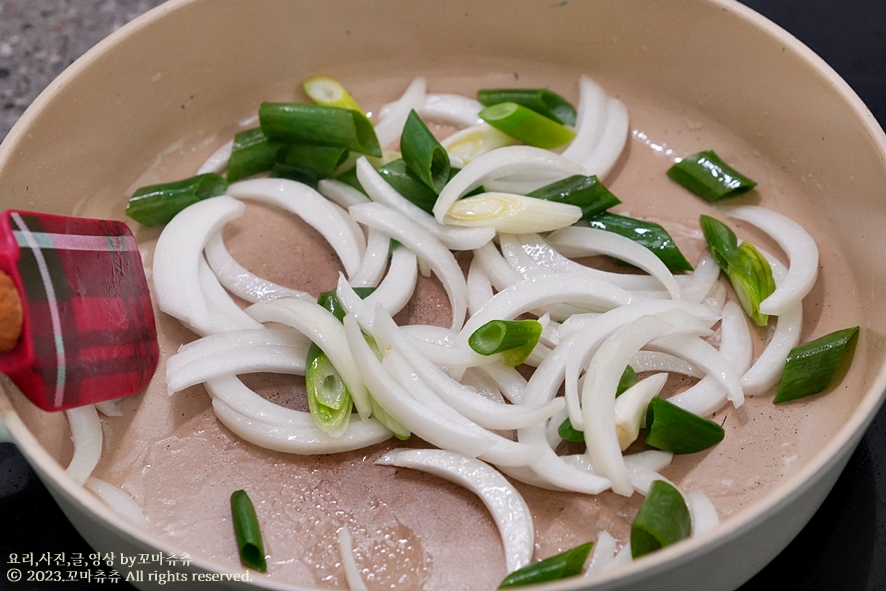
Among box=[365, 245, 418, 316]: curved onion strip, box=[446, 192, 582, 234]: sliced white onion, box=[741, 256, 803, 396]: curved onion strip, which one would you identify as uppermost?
box=[446, 192, 582, 234]: sliced white onion

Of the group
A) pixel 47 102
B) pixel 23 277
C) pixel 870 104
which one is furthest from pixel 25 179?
pixel 870 104

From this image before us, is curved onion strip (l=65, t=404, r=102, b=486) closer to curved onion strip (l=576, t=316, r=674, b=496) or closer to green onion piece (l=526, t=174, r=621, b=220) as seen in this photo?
curved onion strip (l=576, t=316, r=674, b=496)

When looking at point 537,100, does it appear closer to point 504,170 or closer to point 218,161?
point 504,170

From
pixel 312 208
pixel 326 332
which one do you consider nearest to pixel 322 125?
pixel 312 208

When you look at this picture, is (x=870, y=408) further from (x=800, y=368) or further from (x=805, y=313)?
(x=805, y=313)

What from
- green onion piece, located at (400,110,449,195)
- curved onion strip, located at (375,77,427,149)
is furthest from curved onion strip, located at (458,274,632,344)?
curved onion strip, located at (375,77,427,149)

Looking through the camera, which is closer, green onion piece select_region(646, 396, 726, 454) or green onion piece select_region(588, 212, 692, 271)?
green onion piece select_region(646, 396, 726, 454)
